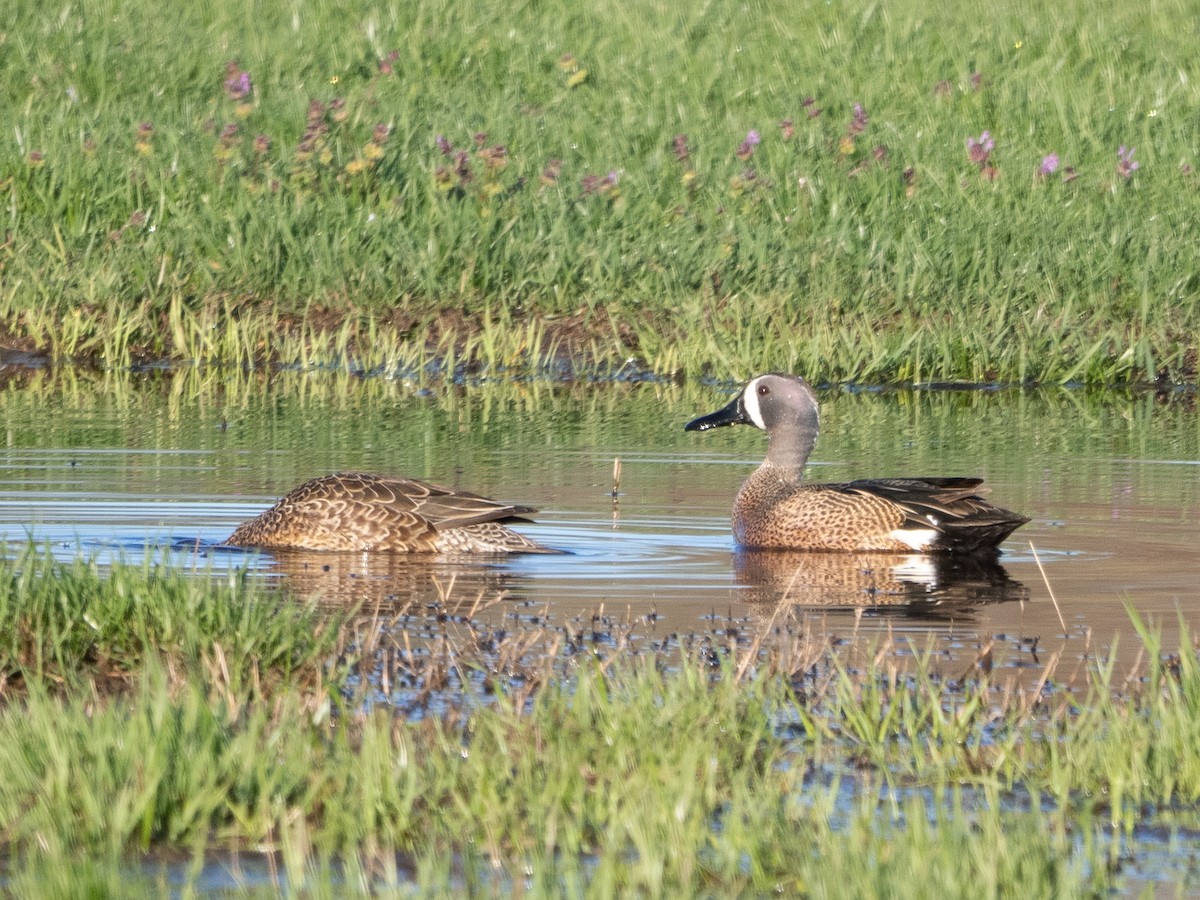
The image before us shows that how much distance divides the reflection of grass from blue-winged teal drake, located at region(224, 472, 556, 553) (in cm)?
298

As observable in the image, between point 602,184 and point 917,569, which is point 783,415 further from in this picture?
point 602,184

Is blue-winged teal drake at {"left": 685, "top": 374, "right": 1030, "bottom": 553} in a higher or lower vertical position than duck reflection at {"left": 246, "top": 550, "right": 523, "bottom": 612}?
higher

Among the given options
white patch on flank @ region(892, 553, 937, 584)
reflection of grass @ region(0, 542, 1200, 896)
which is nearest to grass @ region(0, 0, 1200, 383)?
white patch on flank @ region(892, 553, 937, 584)

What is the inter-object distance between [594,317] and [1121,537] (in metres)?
6.51

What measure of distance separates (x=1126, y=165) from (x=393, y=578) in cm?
963

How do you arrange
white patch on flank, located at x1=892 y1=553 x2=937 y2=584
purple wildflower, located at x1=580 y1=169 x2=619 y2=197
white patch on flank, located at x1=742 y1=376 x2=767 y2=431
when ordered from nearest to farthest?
white patch on flank, located at x1=892 y1=553 x2=937 y2=584
white patch on flank, located at x1=742 y1=376 x2=767 y2=431
purple wildflower, located at x1=580 y1=169 x2=619 y2=197

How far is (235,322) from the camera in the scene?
14328 millimetres

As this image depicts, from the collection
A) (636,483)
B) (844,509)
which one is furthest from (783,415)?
(844,509)

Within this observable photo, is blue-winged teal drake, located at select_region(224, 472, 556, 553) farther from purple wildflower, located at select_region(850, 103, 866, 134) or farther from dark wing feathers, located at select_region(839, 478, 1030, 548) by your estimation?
purple wildflower, located at select_region(850, 103, 866, 134)

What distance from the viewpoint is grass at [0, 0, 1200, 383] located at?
560 inches

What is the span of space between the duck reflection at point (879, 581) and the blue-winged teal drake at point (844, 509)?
7cm

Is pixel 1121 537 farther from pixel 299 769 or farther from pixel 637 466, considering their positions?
pixel 299 769

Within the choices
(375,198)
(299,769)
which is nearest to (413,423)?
(375,198)

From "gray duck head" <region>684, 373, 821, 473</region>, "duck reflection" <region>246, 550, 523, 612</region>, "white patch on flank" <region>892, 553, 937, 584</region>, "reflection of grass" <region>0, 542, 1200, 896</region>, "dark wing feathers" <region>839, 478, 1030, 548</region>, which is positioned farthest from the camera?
"gray duck head" <region>684, 373, 821, 473</region>
